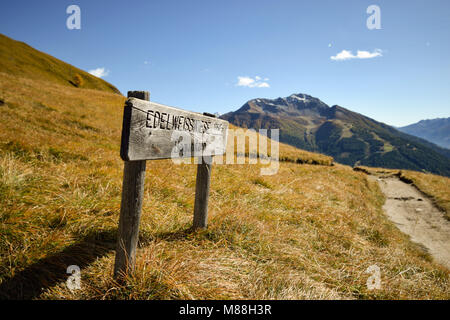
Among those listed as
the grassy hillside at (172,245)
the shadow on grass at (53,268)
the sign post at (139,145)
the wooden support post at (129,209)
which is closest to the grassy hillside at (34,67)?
the grassy hillside at (172,245)

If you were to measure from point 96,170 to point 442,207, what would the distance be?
1412 centimetres

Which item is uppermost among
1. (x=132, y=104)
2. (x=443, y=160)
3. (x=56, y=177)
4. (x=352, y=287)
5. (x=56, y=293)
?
(x=443, y=160)

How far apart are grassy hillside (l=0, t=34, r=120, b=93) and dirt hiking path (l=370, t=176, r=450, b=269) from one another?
6641 centimetres

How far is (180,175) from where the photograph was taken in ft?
20.0

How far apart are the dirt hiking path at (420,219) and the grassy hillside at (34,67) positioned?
66409mm

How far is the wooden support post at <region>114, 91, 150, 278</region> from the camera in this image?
2.09 m

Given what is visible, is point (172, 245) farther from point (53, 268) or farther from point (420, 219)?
point (420, 219)

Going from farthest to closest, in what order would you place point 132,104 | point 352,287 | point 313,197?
point 313,197 → point 352,287 → point 132,104

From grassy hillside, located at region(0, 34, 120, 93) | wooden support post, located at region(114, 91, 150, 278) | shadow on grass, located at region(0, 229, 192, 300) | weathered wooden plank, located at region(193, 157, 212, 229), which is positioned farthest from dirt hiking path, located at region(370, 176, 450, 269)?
grassy hillside, located at region(0, 34, 120, 93)

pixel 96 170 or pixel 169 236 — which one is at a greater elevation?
pixel 96 170

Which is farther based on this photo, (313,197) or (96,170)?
(313,197)

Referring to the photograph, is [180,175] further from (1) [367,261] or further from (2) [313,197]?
(1) [367,261]
